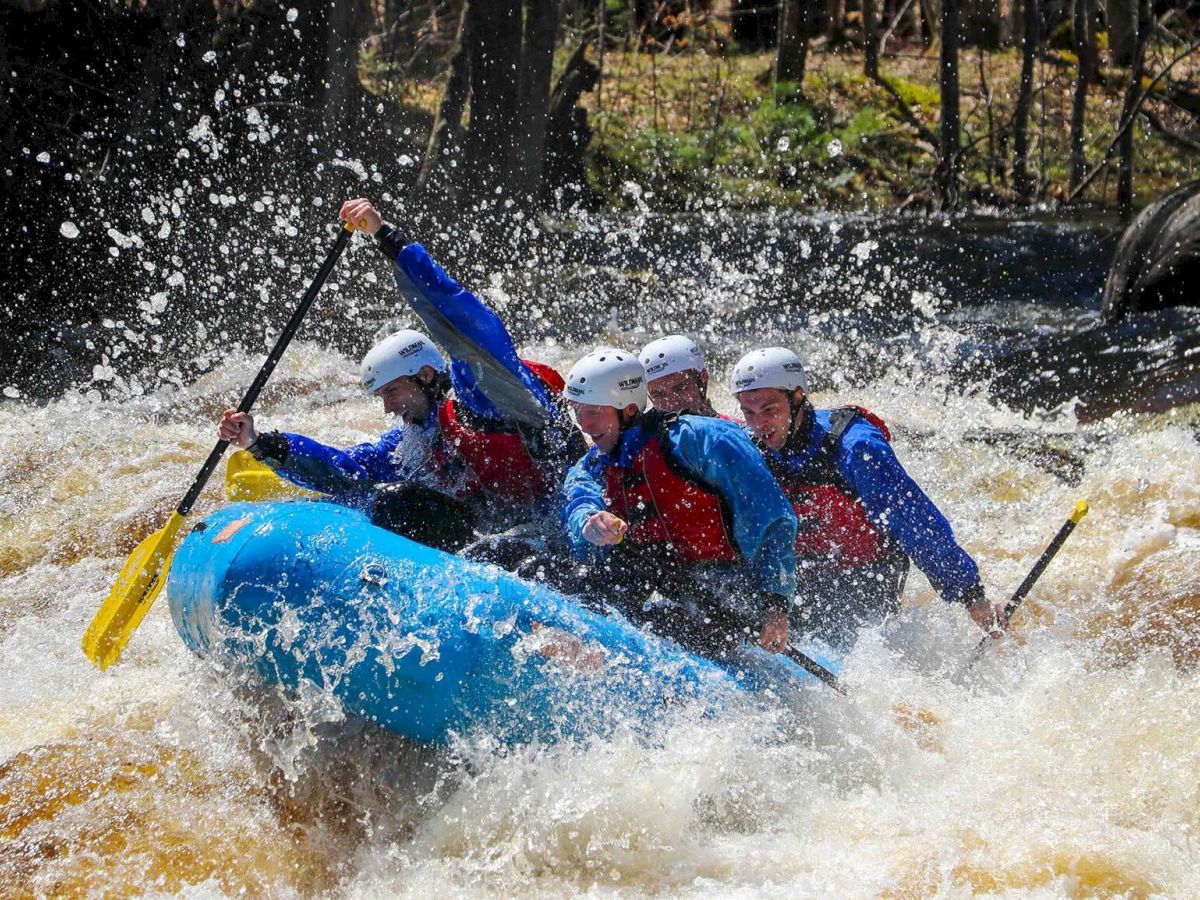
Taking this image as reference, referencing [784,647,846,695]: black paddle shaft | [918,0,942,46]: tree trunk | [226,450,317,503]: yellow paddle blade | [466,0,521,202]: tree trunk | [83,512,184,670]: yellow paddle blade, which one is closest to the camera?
[784,647,846,695]: black paddle shaft

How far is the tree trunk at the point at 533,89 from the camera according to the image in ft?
39.8

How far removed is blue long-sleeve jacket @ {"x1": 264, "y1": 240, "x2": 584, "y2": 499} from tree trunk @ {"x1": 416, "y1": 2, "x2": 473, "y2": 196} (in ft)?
24.1

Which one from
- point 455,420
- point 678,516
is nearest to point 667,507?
point 678,516

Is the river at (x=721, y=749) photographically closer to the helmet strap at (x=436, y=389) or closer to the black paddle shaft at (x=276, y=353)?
the black paddle shaft at (x=276, y=353)

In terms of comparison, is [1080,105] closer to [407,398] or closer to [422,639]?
[407,398]

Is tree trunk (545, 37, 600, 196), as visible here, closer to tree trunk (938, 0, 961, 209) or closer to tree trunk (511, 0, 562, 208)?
tree trunk (511, 0, 562, 208)

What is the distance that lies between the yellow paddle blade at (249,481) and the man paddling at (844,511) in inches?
81.7

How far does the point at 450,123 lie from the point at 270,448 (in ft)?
25.3

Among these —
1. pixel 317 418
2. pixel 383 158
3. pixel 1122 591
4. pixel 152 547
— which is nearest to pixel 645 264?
pixel 383 158

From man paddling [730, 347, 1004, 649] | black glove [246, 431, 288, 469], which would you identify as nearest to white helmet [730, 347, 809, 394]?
man paddling [730, 347, 1004, 649]

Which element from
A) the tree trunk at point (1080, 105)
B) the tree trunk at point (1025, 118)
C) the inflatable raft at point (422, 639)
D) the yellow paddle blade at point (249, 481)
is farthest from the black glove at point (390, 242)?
the tree trunk at point (1080, 105)

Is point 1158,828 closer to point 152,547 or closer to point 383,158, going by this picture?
point 152,547

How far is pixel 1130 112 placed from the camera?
472 inches

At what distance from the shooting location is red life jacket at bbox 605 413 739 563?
4.04m
